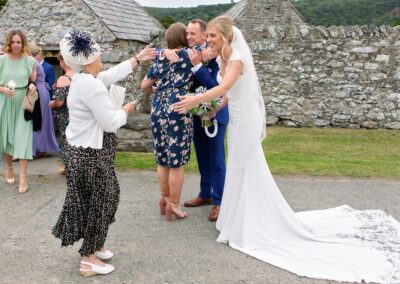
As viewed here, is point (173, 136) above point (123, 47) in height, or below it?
below

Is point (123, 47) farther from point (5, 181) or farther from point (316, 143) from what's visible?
point (316, 143)

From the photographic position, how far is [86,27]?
29.3ft

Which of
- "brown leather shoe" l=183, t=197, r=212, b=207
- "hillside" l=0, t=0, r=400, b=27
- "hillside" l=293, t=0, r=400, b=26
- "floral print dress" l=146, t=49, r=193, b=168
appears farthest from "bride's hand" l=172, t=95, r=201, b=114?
"hillside" l=293, t=0, r=400, b=26

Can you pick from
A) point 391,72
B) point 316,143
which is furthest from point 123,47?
point 391,72

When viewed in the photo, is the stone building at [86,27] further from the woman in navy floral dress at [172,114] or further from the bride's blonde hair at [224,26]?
the bride's blonde hair at [224,26]

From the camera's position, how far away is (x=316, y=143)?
9883 millimetres

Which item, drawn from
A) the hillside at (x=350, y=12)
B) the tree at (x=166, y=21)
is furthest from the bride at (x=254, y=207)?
the hillside at (x=350, y=12)

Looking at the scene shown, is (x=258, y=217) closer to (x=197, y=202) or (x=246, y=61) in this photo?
(x=197, y=202)

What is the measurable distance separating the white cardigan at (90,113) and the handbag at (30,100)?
9.32 feet

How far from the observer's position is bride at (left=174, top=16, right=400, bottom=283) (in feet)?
13.3

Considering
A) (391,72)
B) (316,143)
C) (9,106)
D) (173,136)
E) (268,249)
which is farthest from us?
(391,72)

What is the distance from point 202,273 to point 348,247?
1.46m

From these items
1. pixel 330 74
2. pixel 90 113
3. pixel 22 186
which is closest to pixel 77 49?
pixel 90 113

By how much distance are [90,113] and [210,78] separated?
153 cm
